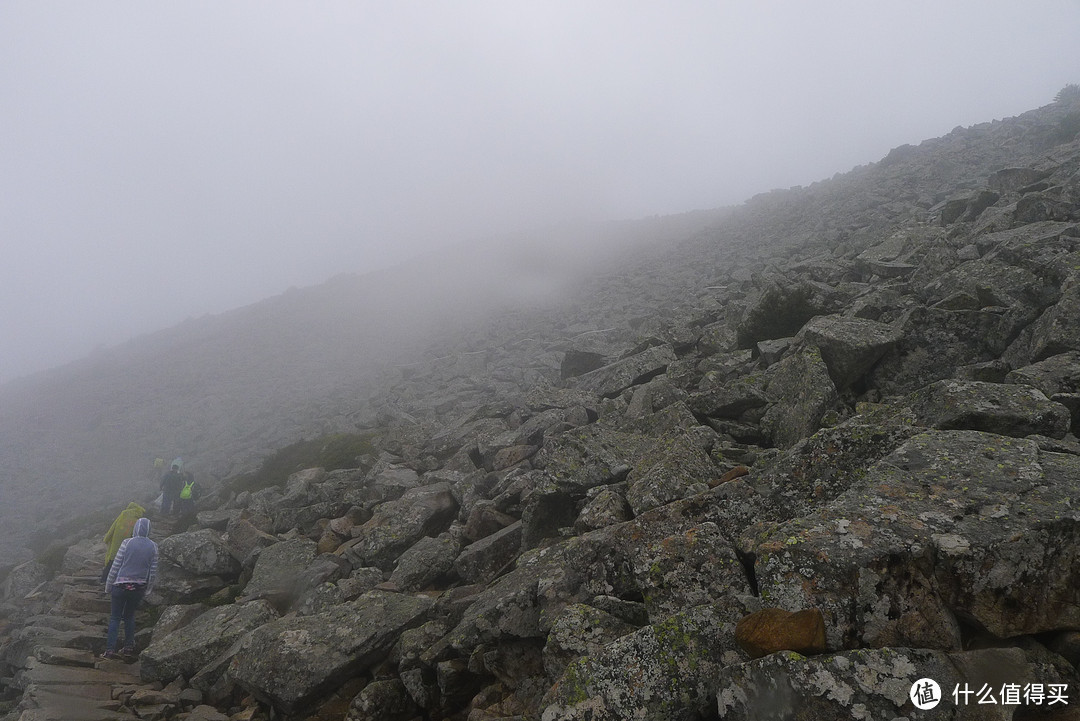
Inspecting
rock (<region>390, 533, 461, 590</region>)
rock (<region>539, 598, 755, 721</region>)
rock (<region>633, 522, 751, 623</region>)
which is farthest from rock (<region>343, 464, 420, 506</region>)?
rock (<region>539, 598, 755, 721</region>)

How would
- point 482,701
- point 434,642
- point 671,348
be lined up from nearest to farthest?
point 482,701 < point 434,642 < point 671,348

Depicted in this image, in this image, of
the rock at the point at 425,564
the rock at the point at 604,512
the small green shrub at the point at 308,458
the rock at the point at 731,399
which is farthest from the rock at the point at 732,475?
the small green shrub at the point at 308,458

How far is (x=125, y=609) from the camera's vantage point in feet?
39.3

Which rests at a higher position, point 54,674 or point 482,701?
point 482,701

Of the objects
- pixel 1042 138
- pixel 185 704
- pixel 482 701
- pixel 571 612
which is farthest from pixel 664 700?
pixel 1042 138

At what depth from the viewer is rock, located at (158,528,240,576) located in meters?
13.4

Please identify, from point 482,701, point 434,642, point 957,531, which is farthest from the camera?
point 434,642

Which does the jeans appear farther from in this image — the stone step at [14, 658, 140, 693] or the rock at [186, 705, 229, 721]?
the rock at [186, 705, 229, 721]

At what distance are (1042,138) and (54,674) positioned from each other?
2145 inches

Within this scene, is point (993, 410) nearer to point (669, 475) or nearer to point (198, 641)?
point (669, 475)

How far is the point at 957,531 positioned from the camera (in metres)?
4.52

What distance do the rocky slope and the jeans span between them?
35.8 inches

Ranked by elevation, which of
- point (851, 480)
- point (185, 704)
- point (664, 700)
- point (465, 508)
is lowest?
point (185, 704)

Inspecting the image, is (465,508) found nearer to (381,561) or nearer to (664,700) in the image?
(381,561)
